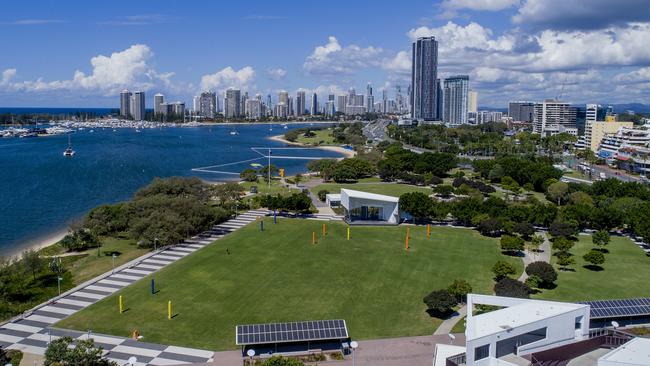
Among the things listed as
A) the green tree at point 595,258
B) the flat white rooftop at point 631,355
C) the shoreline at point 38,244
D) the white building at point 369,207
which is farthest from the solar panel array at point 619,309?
the shoreline at point 38,244

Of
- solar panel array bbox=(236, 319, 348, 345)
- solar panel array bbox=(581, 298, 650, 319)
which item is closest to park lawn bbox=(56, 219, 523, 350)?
solar panel array bbox=(236, 319, 348, 345)

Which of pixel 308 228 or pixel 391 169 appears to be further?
pixel 391 169

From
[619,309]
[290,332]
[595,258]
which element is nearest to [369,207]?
[595,258]

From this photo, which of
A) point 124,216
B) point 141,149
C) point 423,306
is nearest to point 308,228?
point 124,216

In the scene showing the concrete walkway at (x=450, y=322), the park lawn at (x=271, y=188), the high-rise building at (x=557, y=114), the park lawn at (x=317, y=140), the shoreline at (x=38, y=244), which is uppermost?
the high-rise building at (x=557, y=114)

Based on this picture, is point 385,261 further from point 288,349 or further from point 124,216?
point 124,216

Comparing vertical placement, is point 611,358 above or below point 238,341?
above

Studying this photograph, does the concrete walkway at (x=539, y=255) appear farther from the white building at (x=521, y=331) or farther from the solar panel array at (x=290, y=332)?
the solar panel array at (x=290, y=332)
